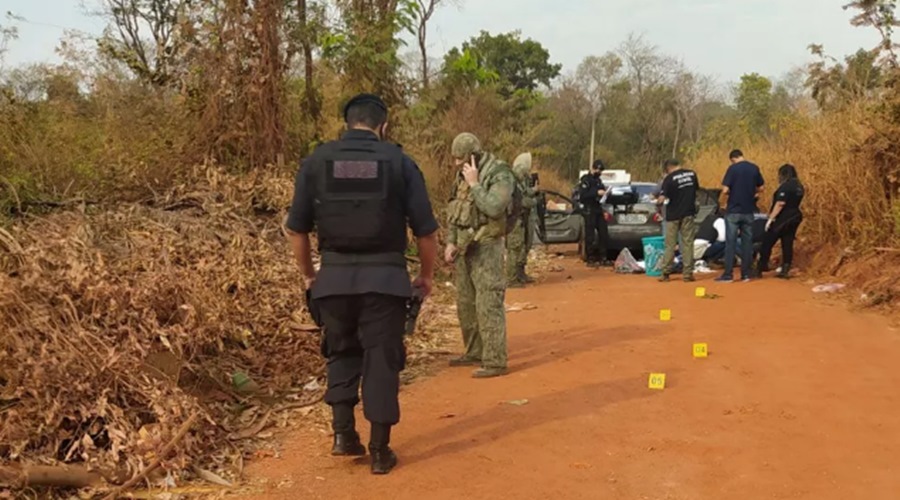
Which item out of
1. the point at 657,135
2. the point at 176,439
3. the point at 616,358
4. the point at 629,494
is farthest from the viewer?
the point at 657,135

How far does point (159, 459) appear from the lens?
4.32 m

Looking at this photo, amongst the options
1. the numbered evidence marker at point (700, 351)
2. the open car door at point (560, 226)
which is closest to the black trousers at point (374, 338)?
the numbered evidence marker at point (700, 351)

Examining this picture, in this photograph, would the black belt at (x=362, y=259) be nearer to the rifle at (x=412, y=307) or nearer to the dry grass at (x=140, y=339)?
the rifle at (x=412, y=307)

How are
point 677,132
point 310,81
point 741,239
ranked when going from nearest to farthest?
point 741,239 → point 310,81 → point 677,132

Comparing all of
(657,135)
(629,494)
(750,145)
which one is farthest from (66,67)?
(657,135)

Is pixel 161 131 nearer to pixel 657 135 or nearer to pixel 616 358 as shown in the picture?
pixel 616 358

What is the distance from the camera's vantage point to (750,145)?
58.7 ft

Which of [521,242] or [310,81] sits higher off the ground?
[310,81]

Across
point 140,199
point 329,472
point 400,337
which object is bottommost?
point 329,472

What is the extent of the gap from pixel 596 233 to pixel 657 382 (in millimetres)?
7995

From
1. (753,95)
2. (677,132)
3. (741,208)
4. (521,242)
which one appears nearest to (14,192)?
(521,242)

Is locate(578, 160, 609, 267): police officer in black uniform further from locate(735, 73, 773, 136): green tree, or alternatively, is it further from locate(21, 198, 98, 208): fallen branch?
locate(735, 73, 773, 136): green tree

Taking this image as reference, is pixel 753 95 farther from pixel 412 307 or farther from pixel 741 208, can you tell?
pixel 412 307

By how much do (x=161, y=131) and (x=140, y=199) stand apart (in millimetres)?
1845
